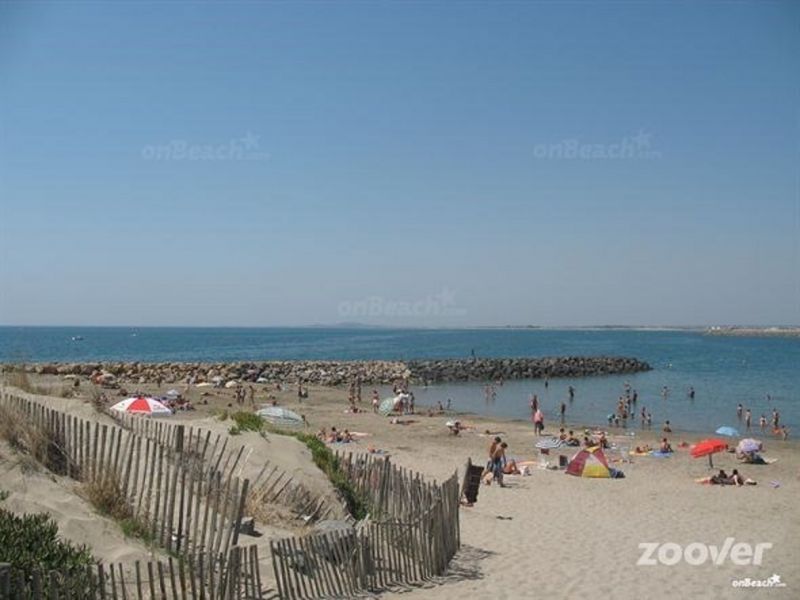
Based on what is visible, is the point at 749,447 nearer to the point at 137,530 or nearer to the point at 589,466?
the point at 589,466

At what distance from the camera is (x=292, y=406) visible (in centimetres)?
3975

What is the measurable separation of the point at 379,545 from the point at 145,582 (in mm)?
3181

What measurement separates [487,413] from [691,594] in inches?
1230

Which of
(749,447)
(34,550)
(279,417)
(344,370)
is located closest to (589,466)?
(749,447)

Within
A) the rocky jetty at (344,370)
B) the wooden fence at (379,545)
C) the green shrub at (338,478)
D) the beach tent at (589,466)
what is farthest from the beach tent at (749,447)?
the rocky jetty at (344,370)

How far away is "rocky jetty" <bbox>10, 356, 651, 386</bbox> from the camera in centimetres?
5384

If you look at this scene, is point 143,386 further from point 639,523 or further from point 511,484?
point 639,523

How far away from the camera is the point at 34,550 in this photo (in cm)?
630

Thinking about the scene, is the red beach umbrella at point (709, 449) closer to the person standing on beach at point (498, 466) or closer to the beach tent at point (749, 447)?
the beach tent at point (749, 447)

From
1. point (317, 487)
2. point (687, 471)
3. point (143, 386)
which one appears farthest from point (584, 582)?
point (143, 386)

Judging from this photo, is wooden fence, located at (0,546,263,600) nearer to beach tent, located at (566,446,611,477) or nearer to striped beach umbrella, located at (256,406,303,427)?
beach tent, located at (566,446,611,477)

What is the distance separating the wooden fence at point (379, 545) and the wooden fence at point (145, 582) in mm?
573

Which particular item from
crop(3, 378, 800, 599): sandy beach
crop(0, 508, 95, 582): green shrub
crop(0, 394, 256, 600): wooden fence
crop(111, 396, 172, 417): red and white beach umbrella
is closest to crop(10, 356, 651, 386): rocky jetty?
crop(111, 396, 172, 417): red and white beach umbrella

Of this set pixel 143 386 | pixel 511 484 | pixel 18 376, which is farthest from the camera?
pixel 143 386
